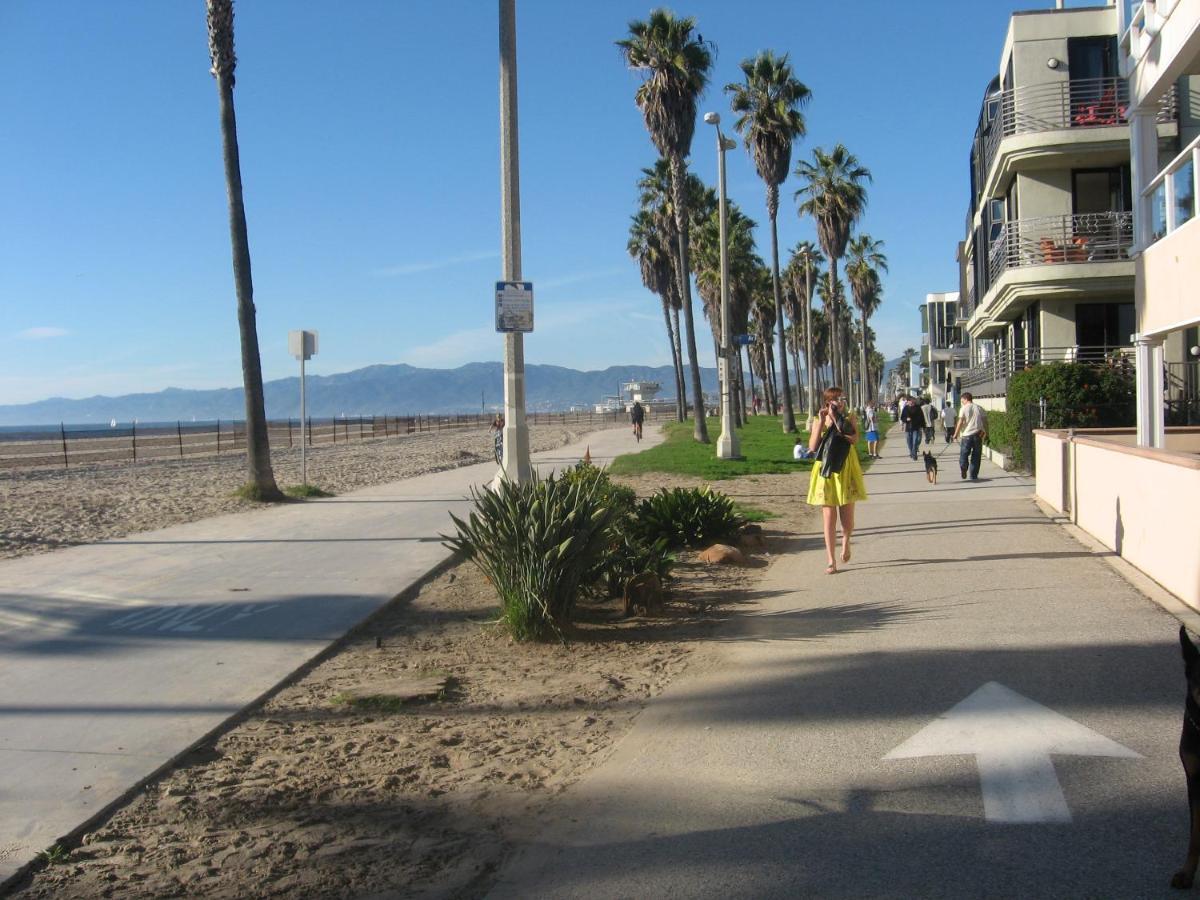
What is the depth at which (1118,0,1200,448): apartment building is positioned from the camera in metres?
12.5

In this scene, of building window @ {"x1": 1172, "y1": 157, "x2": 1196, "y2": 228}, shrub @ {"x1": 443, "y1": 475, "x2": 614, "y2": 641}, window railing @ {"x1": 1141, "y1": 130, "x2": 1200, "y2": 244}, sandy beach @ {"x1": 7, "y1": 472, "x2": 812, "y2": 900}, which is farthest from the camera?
building window @ {"x1": 1172, "y1": 157, "x2": 1196, "y2": 228}

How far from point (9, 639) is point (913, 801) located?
6510 millimetres

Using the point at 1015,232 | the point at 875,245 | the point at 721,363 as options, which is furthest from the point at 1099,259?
the point at 875,245

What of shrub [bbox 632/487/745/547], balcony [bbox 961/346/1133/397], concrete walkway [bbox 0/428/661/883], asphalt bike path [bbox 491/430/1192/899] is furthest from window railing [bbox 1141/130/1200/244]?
concrete walkway [bbox 0/428/661/883]

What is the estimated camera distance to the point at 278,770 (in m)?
5.40

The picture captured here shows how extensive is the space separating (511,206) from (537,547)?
533 cm

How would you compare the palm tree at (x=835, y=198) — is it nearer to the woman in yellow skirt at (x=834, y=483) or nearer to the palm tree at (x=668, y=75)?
the palm tree at (x=668, y=75)

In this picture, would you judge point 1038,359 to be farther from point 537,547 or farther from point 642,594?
point 537,547

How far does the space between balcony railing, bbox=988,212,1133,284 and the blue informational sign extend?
1756 centimetres

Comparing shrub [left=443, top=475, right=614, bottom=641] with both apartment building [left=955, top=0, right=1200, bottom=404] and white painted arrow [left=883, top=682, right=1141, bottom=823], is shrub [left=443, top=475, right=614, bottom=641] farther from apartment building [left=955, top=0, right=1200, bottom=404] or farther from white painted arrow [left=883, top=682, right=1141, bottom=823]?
apartment building [left=955, top=0, right=1200, bottom=404]

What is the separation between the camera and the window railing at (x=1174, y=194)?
40.9 feet

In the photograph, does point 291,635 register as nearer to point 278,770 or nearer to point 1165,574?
point 278,770

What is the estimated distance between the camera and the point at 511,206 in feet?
39.9

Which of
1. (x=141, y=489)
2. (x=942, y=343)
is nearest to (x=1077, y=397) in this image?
(x=141, y=489)
